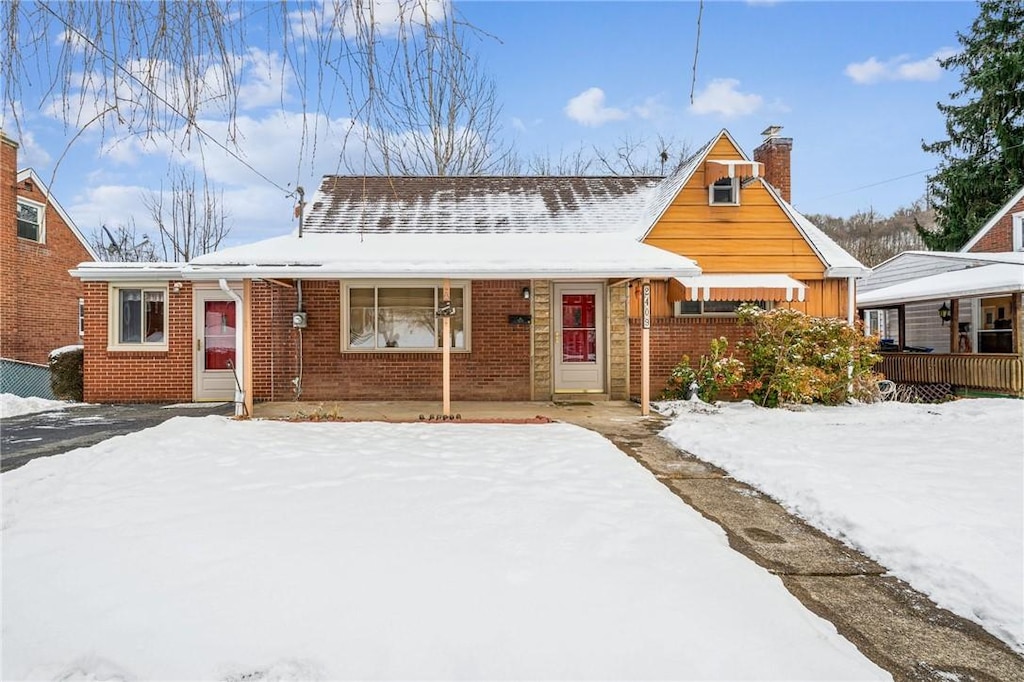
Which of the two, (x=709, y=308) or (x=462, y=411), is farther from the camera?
(x=709, y=308)

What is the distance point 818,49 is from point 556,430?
5283mm

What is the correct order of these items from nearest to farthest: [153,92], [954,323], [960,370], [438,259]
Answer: [153,92], [438,259], [960,370], [954,323]

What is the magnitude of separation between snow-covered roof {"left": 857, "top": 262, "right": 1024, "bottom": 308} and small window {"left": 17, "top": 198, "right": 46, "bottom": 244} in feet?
80.7

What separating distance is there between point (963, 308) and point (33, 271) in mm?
27191

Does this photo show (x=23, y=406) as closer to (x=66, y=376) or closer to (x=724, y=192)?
(x=66, y=376)

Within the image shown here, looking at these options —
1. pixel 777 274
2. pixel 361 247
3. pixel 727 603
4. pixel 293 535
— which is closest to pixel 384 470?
pixel 293 535

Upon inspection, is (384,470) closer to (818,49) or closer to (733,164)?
(818,49)

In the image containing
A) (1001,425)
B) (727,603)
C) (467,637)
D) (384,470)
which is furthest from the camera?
(1001,425)

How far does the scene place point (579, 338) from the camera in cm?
1126

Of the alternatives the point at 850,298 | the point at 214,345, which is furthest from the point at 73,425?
the point at 850,298

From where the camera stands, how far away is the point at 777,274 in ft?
36.2

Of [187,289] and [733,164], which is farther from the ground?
[733,164]

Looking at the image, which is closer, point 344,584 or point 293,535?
point 344,584

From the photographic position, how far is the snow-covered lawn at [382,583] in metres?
2.35
